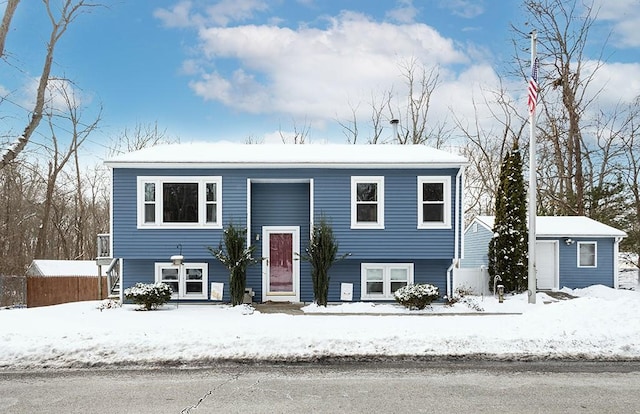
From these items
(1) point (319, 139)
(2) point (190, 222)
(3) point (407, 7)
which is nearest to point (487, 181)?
(1) point (319, 139)

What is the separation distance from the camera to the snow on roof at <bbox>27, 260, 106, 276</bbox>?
2130 centimetres

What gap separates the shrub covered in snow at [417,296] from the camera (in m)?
13.6

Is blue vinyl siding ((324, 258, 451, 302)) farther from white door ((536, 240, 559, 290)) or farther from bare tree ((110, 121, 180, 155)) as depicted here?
bare tree ((110, 121, 180, 155))

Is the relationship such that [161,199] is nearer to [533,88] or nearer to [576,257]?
[533,88]

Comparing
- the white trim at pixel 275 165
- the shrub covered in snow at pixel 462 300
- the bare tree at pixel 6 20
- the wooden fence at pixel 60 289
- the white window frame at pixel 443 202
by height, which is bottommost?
the wooden fence at pixel 60 289

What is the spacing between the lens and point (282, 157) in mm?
15078

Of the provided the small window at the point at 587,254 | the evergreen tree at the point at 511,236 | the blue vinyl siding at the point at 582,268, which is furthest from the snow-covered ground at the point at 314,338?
the small window at the point at 587,254

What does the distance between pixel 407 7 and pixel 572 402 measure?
18308 mm

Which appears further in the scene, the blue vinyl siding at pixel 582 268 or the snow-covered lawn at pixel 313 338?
the blue vinyl siding at pixel 582 268

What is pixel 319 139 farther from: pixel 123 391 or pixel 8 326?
pixel 123 391

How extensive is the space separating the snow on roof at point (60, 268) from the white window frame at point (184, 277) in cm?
730

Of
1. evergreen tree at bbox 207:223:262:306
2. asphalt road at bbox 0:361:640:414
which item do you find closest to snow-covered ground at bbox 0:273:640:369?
asphalt road at bbox 0:361:640:414

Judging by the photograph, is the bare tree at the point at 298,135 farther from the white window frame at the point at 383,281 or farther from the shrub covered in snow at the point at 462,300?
the white window frame at the point at 383,281

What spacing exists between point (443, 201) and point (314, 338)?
7769 mm
